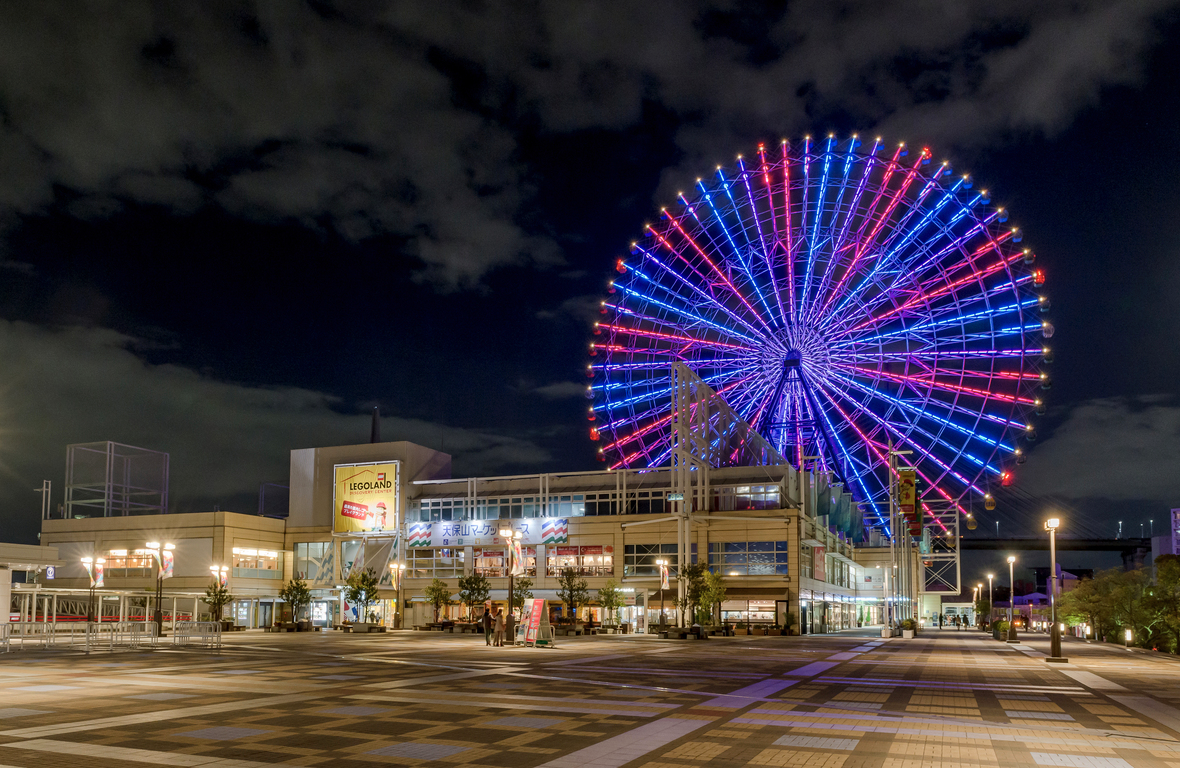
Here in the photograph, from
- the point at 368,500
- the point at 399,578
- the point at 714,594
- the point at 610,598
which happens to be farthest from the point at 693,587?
the point at 368,500

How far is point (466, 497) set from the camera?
77.4 metres

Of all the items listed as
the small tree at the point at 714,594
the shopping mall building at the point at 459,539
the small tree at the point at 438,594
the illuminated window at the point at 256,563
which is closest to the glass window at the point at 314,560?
the shopping mall building at the point at 459,539

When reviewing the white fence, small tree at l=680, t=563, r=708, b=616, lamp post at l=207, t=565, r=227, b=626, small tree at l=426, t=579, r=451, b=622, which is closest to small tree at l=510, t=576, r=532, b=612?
small tree at l=426, t=579, r=451, b=622

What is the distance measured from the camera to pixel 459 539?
75688mm

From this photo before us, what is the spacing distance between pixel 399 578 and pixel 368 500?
698 centimetres

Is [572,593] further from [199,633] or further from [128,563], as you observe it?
[128,563]

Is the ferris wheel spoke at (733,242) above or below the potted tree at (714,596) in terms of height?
above

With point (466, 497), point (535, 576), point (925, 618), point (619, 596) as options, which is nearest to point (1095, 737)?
point (619, 596)

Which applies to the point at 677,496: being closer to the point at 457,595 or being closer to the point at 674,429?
the point at 674,429

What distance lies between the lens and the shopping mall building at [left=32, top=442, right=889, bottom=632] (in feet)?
216

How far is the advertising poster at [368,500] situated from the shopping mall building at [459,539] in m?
0.12

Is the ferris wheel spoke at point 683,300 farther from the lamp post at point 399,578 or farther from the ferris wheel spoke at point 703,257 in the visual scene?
the lamp post at point 399,578

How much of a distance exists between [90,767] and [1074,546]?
185m

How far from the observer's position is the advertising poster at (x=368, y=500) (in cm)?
7762
